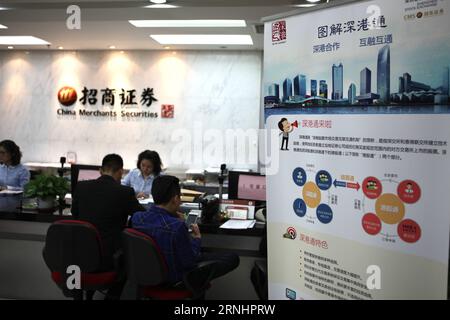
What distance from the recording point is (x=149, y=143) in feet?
22.6

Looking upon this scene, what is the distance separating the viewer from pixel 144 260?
2.34 metres

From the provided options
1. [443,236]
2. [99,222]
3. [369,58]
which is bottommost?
[99,222]

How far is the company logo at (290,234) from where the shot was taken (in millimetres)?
2023

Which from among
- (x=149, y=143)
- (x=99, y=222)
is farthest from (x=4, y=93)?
(x=99, y=222)

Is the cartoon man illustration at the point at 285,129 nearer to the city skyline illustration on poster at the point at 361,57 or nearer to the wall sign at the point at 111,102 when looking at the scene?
the city skyline illustration on poster at the point at 361,57

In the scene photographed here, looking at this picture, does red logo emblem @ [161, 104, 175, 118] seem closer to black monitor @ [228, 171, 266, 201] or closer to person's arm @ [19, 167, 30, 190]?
person's arm @ [19, 167, 30, 190]

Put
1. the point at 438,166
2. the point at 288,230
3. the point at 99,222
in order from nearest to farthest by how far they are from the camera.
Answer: the point at 438,166, the point at 288,230, the point at 99,222

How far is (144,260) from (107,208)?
0.64 metres

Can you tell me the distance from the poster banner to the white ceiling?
7.28ft

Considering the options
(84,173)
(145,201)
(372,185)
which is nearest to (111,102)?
(84,173)

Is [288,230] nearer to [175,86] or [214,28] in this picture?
Answer: [214,28]

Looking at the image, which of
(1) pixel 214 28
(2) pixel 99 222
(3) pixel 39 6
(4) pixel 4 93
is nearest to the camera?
(2) pixel 99 222

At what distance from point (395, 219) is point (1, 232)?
3.25 metres

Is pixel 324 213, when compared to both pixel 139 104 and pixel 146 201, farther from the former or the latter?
pixel 139 104
